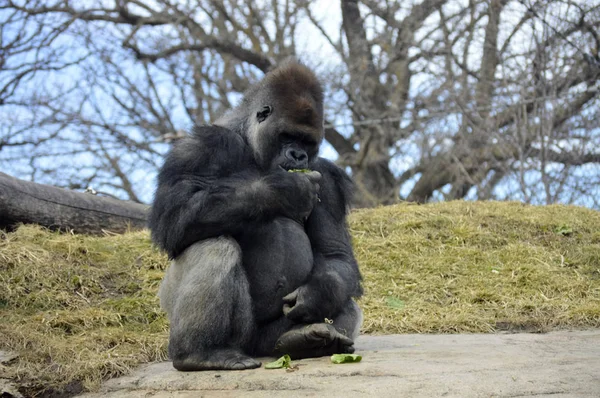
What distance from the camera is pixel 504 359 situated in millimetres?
3799

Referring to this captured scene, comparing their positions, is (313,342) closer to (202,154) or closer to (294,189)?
(294,189)

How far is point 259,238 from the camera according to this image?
4066 millimetres

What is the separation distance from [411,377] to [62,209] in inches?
200

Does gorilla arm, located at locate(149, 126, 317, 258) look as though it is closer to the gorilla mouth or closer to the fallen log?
→ the gorilla mouth

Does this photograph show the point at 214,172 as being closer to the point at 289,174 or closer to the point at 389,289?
the point at 289,174

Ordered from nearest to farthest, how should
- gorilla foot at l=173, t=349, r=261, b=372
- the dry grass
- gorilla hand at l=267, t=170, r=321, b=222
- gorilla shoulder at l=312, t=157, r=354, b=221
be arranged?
gorilla foot at l=173, t=349, r=261, b=372 < gorilla hand at l=267, t=170, r=321, b=222 < gorilla shoulder at l=312, t=157, r=354, b=221 < the dry grass

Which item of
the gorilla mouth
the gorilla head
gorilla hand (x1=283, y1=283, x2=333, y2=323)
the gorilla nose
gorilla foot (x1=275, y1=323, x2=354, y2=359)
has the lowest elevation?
gorilla foot (x1=275, y1=323, x2=354, y2=359)

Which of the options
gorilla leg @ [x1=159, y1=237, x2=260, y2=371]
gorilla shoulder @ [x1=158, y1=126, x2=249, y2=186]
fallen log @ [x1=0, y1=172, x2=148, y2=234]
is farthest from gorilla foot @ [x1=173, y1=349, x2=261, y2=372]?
fallen log @ [x1=0, y1=172, x2=148, y2=234]

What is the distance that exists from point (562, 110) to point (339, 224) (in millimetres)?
A: 8896

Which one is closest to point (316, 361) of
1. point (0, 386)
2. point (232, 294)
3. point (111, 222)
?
point (232, 294)

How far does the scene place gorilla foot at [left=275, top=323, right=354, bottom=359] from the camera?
3.83 m

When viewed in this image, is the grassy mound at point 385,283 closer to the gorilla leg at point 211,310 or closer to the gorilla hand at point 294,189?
the gorilla leg at point 211,310

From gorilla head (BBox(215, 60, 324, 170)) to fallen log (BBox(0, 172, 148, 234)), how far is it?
341cm

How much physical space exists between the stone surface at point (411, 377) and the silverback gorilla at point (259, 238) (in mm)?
170
